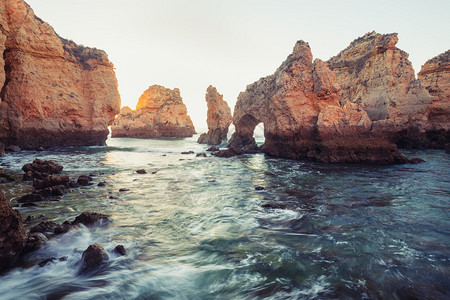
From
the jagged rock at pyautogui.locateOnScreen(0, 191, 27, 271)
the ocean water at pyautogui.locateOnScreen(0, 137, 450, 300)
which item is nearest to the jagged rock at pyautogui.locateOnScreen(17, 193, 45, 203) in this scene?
the ocean water at pyautogui.locateOnScreen(0, 137, 450, 300)

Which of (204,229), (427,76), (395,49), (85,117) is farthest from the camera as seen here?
(427,76)

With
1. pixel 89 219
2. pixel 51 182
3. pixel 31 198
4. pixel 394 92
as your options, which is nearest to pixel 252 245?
pixel 89 219

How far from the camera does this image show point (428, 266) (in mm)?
3795

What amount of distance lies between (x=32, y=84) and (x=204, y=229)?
76.0ft

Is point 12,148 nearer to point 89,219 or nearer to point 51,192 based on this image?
point 51,192

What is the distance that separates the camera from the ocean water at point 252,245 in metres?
3.41

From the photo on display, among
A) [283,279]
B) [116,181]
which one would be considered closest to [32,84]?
[116,181]

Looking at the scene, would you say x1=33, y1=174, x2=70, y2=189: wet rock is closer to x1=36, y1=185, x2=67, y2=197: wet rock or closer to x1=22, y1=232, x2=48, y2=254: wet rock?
x1=36, y1=185, x2=67, y2=197: wet rock

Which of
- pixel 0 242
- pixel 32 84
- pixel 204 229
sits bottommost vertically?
pixel 204 229

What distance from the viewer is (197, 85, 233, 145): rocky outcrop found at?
35781mm

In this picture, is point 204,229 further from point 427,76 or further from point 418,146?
point 427,76

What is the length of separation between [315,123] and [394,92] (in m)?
16.3

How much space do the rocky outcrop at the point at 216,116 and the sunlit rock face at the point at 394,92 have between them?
18283 mm

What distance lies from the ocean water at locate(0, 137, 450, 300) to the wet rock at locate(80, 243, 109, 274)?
0.12m
